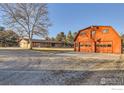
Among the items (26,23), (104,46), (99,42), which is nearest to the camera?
(26,23)

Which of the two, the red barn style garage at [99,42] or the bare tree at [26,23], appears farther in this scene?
the red barn style garage at [99,42]

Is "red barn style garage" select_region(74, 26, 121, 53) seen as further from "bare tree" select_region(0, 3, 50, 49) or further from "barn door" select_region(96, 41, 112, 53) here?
"bare tree" select_region(0, 3, 50, 49)

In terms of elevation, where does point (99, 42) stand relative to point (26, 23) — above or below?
below

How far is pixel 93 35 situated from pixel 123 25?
7.14 meters

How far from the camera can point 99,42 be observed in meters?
16.4

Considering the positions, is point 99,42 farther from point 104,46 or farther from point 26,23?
point 26,23

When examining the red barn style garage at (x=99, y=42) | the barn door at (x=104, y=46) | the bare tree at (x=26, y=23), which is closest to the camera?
the bare tree at (x=26, y=23)

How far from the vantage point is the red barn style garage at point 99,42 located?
15.8 metres

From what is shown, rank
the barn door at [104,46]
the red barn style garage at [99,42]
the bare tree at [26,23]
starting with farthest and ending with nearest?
the barn door at [104,46] → the red barn style garage at [99,42] → the bare tree at [26,23]

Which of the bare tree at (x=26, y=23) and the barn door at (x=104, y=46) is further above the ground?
the bare tree at (x=26, y=23)

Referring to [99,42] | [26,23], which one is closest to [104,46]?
[99,42]

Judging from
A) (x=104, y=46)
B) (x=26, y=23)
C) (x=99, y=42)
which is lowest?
(x=104, y=46)

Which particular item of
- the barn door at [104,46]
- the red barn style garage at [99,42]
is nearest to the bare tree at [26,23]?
the red barn style garage at [99,42]

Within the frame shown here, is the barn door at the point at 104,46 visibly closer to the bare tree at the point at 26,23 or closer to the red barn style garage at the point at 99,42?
the red barn style garage at the point at 99,42
